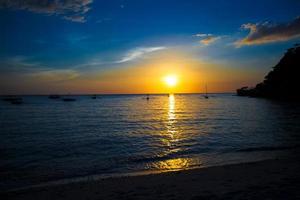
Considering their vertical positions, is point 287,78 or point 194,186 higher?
point 287,78

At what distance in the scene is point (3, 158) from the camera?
15.0 meters

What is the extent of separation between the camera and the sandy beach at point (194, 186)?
7637mm

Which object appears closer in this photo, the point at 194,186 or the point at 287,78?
the point at 194,186

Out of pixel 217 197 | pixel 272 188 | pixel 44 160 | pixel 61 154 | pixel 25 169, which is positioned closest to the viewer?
pixel 217 197

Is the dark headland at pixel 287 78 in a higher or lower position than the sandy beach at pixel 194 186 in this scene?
higher

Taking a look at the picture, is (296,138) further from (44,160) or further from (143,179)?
(44,160)

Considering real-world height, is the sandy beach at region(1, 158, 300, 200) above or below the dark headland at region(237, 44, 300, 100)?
below

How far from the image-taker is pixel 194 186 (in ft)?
28.2

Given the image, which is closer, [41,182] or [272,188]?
[272,188]

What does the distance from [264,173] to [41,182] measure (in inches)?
404

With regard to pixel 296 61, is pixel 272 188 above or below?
below

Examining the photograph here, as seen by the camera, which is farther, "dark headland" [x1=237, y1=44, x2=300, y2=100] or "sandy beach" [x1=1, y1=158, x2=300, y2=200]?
"dark headland" [x1=237, y1=44, x2=300, y2=100]

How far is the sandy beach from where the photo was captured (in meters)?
7.64

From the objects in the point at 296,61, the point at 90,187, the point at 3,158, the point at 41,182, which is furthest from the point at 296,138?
the point at 296,61
